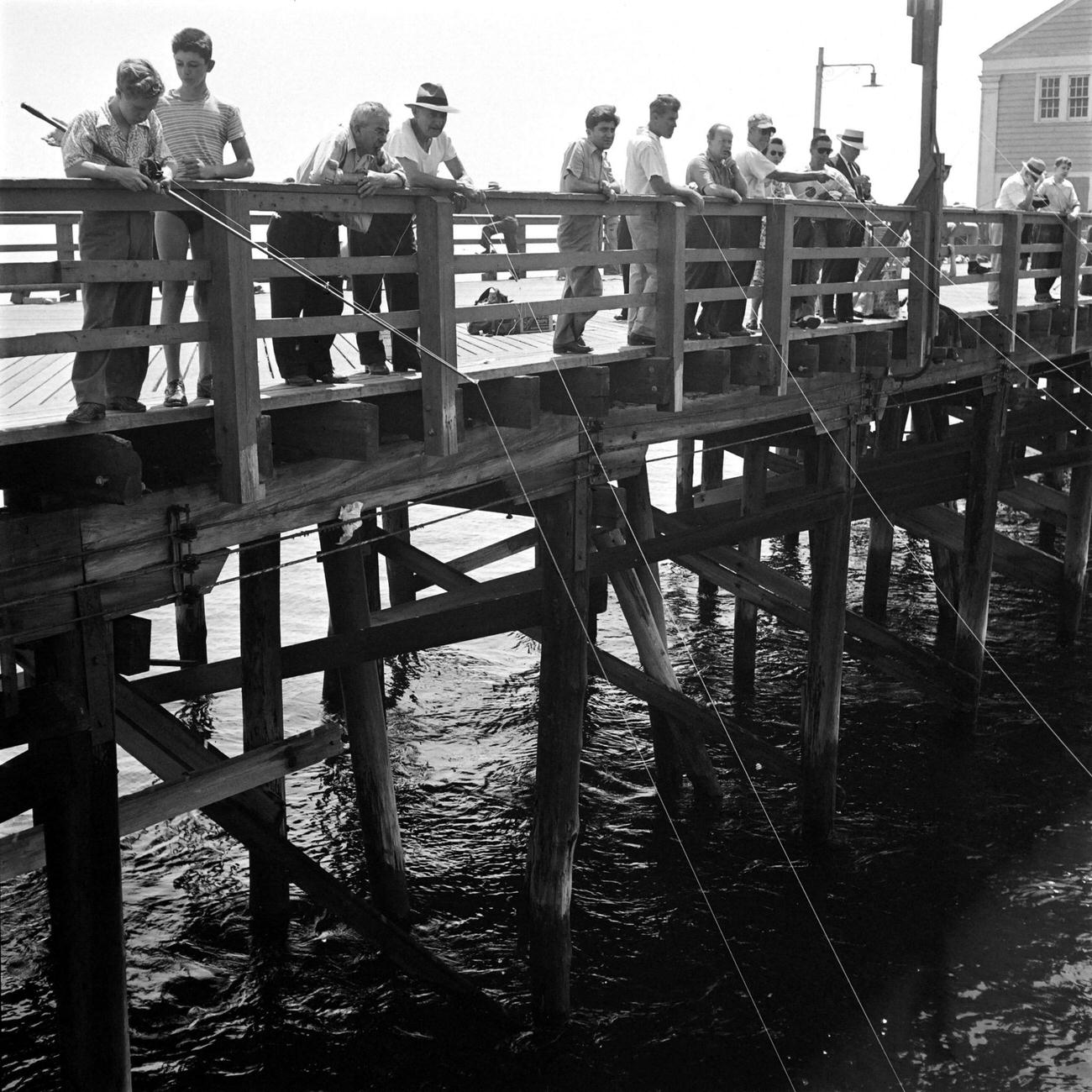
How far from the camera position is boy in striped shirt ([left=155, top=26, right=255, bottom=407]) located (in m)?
6.03

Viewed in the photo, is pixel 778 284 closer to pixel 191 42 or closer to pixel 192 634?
pixel 191 42

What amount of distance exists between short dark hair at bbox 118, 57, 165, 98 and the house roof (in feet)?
105

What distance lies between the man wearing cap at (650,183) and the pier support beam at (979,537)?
4972mm

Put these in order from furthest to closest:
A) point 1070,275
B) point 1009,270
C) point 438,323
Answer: point 1070,275 < point 1009,270 < point 438,323

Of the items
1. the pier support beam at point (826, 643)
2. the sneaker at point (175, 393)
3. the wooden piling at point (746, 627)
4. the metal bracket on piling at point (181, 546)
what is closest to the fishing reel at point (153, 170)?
the sneaker at point (175, 393)

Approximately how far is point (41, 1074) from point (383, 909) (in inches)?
90.9

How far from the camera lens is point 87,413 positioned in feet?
17.4

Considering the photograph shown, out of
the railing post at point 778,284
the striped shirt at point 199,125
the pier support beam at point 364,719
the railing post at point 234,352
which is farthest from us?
the pier support beam at point 364,719

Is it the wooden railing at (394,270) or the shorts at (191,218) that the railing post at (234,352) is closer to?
Result: the wooden railing at (394,270)

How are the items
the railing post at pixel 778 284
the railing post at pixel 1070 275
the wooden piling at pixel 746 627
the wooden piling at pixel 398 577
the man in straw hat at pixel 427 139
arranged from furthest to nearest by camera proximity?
the wooden piling at pixel 398 577
the railing post at pixel 1070 275
the wooden piling at pixel 746 627
the railing post at pixel 778 284
the man in straw hat at pixel 427 139

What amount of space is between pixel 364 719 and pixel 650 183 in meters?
3.74

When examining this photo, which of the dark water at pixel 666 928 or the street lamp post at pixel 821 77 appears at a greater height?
the street lamp post at pixel 821 77

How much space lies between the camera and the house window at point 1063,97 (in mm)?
32422

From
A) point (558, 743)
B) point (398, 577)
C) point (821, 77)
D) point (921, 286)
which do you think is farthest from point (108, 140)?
point (821, 77)
